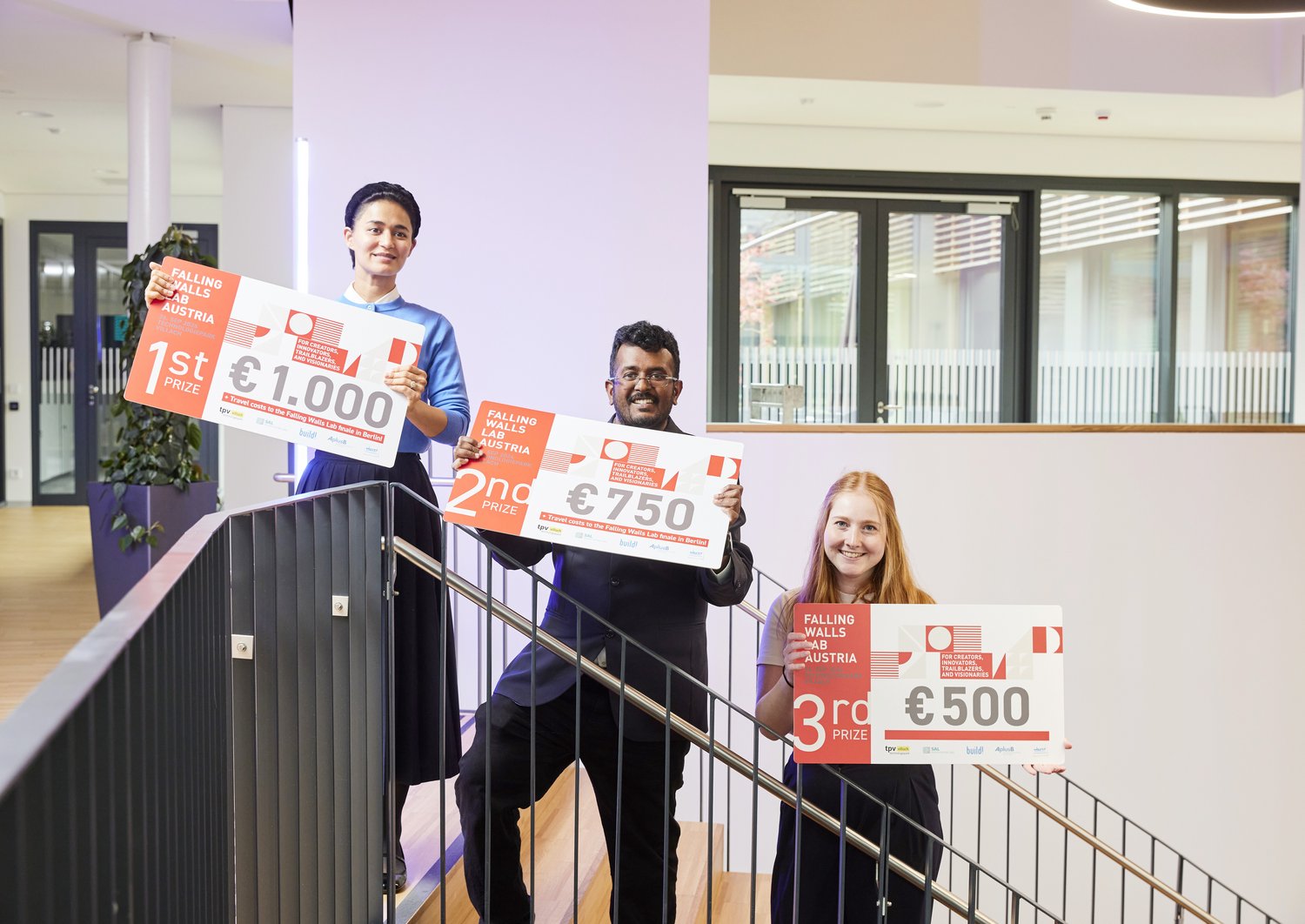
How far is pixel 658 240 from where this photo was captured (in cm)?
430

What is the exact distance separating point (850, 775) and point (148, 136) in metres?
5.06

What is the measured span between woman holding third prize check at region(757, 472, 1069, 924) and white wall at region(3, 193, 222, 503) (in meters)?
9.43

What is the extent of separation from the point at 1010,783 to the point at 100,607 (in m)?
4.48

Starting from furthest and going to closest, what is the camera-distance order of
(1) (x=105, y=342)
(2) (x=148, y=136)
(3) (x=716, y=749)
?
1. (1) (x=105, y=342)
2. (2) (x=148, y=136)
3. (3) (x=716, y=749)

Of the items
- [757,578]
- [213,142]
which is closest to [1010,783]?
[757,578]

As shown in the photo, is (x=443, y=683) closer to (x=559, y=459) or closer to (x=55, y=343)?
(x=559, y=459)

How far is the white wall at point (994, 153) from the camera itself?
24.0 ft

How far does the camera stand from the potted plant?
5.58 metres

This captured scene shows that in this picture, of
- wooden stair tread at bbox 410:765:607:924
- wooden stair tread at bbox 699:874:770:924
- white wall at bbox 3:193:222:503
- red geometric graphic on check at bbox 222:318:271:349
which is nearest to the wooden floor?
white wall at bbox 3:193:222:503

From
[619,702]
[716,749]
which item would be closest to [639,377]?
[619,702]

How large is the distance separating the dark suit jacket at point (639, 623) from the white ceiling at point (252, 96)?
388 centimetres

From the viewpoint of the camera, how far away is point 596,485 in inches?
90.4

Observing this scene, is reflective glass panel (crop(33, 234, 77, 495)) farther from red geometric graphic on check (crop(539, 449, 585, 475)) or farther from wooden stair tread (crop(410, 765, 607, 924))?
red geometric graphic on check (crop(539, 449, 585, 475))

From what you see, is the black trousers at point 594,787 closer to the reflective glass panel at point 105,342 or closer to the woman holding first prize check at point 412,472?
the woman holding first prize check at point 412,472
